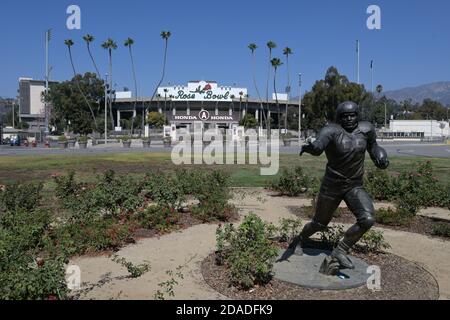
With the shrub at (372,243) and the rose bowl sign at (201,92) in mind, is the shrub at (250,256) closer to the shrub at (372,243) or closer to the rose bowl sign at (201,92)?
the shrub at (372,243)

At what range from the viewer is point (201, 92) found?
107 metres

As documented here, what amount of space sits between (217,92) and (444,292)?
339ft

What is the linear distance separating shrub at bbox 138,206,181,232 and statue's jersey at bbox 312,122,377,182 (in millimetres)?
3949

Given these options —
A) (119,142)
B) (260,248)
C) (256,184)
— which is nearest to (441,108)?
(119,142)

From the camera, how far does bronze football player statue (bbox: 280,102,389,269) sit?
5.57 m

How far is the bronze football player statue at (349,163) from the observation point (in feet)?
18.3

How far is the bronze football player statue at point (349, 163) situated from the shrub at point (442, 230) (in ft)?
11.8

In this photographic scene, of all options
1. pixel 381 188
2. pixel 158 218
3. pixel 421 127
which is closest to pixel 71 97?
pixel 421 127

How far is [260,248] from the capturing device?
5.74 metres

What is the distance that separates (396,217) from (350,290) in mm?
4332

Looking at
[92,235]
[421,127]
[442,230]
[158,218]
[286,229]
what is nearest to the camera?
[92,235]

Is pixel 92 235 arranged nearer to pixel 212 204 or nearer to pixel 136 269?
pixel 136 269

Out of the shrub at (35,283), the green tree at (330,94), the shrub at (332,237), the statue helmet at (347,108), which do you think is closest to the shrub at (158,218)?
the shrub at (332,237)

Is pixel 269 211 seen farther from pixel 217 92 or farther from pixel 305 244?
pixel 217 92
